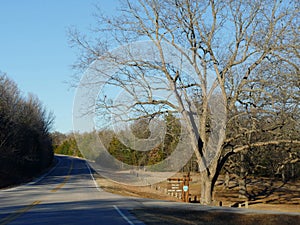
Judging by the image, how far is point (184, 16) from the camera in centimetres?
2300

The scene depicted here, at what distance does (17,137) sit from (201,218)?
47816 millimetres

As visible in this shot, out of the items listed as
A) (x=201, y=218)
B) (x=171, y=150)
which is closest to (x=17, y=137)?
(x=171, y=150)

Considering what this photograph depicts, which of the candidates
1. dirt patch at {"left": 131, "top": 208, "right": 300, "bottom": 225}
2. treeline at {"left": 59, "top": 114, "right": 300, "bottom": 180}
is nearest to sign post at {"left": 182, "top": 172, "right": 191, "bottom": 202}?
treeline at {"left": 59, "top": 114, "right": 300, "bottom": 180}

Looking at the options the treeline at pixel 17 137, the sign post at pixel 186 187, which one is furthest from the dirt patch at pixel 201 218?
the treeline at pixel 17 137

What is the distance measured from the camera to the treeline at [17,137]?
52484mm

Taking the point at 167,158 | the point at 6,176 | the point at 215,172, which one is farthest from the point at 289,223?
the point at 6,176

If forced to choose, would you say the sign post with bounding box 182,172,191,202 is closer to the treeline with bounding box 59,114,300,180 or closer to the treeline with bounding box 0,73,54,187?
the treeline with bounding box 59,114,300,180

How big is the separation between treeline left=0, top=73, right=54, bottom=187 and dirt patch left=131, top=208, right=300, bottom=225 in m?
33.5

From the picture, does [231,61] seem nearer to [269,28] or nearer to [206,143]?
[269,28]

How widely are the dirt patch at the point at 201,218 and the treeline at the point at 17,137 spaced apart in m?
33.5

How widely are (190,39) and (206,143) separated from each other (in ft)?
18.2

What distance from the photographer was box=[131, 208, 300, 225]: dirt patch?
1302cm

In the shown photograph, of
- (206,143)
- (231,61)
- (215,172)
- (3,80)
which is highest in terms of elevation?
(3,80)

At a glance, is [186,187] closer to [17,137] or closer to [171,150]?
[171,150]
